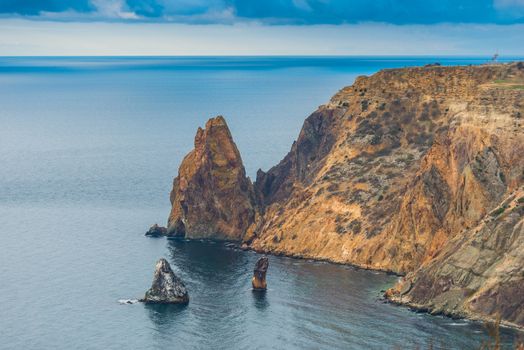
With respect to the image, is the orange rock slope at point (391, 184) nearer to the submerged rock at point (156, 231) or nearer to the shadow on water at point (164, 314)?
the submerged rock at point (156, 231)

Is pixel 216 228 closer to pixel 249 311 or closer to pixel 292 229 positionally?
pixel 292 229

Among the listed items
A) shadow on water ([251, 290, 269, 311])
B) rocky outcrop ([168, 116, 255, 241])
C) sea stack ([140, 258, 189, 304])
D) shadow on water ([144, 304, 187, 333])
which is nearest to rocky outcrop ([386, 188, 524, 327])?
shadow on water ([251, 290, 269, 311])

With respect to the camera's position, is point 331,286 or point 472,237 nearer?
point 472,237

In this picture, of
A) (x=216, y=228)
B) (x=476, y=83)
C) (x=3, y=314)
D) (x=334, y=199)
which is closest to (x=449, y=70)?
(x=476, y=83)

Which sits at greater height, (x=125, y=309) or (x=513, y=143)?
(x=513, y=143)

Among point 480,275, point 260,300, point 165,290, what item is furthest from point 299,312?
point 480,275

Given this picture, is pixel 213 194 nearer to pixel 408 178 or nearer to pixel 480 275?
pixel 408 178
